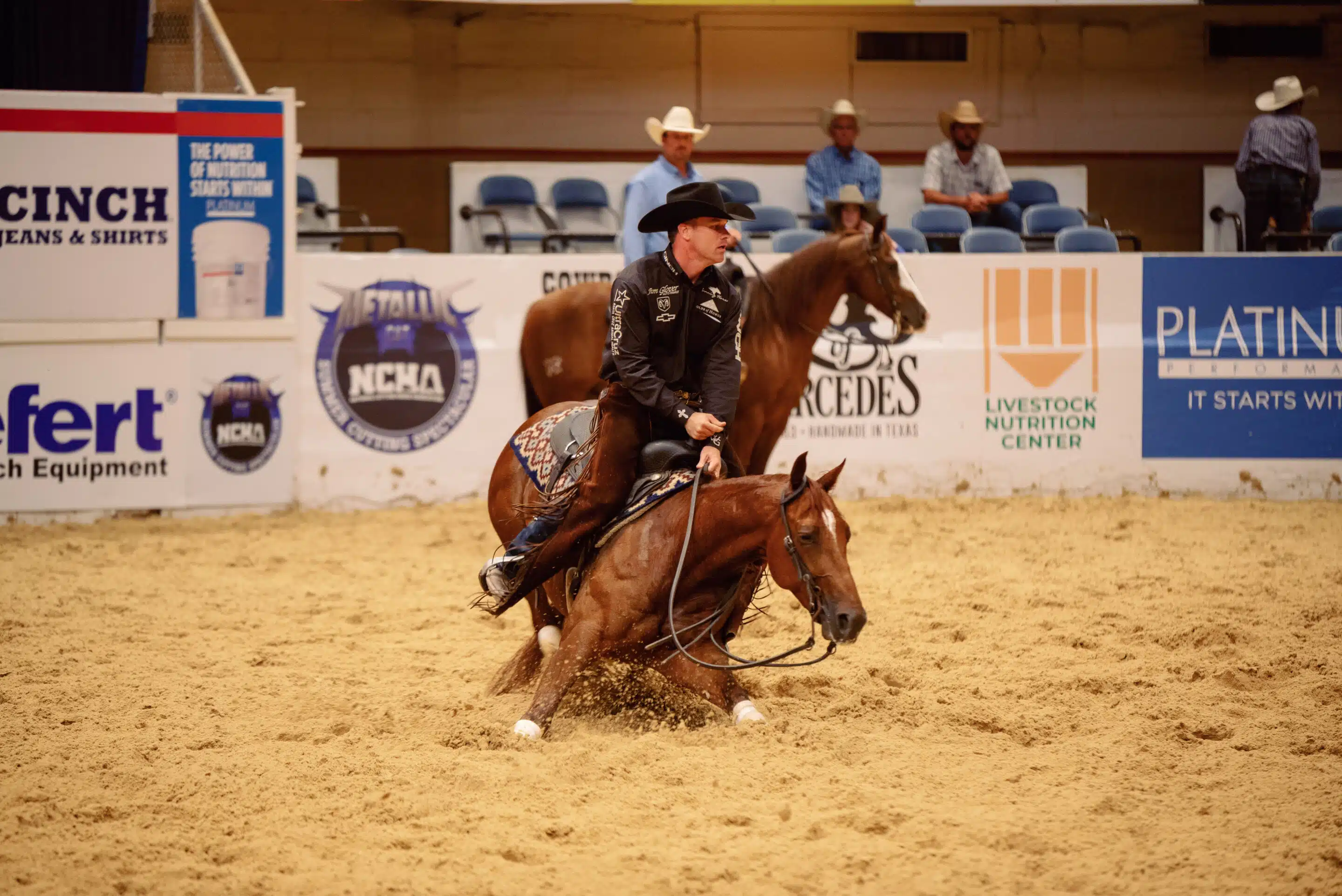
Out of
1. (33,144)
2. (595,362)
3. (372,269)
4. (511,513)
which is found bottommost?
(511,513)

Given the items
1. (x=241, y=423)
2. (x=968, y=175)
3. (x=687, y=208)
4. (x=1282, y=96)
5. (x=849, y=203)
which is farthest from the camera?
(x=968, y=175)

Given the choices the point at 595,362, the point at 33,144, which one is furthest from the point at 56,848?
the point at 33,144

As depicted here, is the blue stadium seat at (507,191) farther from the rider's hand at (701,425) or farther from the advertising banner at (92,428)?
the rider's hand at (701,425)

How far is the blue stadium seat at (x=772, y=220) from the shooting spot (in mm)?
12602

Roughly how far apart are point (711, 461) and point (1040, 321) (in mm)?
6205

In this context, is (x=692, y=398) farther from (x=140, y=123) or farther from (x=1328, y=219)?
(x=1328, y=219)

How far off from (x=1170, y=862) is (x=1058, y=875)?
33cm

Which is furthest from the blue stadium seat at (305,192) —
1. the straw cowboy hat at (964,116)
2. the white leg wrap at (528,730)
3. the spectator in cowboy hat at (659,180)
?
the white leg wrap at (528,730)

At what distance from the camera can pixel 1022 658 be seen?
571 centimetres

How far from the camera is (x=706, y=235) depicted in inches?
180

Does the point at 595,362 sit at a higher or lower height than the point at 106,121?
lower

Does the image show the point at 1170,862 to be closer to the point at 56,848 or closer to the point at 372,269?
the point at 56,848

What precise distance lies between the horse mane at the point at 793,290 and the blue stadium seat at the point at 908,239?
3.23 meters

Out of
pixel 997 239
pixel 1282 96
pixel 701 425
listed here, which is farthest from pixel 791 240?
pixel 701 425
